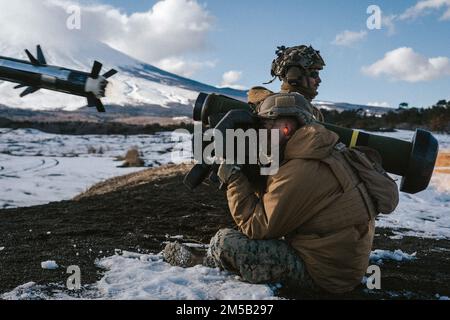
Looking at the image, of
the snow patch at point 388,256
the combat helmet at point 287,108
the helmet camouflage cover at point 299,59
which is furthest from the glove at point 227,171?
the snow patch at point 388,256

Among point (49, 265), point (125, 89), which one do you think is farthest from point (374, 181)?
point (125, 89)

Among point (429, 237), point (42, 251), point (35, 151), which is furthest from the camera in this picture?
point (35, 151)

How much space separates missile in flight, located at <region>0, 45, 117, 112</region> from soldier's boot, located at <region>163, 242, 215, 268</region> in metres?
1.30

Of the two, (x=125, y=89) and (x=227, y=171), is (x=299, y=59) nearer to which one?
(x=227, y=171)

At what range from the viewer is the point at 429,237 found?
585 centimetres

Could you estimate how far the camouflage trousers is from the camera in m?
2.97

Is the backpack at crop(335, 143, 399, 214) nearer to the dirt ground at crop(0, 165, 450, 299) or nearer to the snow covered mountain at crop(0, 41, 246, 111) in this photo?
the dirt ground at crop(0, 165, 450, 299)

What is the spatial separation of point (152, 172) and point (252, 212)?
824 cm

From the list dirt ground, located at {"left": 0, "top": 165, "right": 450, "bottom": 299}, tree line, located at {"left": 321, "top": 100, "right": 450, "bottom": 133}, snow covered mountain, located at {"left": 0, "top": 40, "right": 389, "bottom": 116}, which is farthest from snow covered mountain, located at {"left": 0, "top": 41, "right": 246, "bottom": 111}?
dirt ground, located at {"left": 0, "top": 165, "right": 450, "bottom": 299}

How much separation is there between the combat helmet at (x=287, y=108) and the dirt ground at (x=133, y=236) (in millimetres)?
1031

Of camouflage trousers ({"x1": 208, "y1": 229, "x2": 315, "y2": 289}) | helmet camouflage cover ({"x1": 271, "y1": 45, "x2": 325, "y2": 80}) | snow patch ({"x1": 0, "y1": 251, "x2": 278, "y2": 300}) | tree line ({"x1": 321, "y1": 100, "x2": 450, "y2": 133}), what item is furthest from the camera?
tree line ({"x1": 321, "y1": 100, "x2": 450, "y2": 133})

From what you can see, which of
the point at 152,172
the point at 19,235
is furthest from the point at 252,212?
the point at 152,172

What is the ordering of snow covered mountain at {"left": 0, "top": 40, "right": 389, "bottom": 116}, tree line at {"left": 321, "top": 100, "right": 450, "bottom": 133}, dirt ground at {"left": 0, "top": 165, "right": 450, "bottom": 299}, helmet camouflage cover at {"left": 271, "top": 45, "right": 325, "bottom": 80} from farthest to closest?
snow covered mountain at {"left": 0, "top": 40, "right": 389, "bottom": 116}
tree line at {"left": 321, "top": 100, "right": 450, "bottom": 133}
helmet camouflage cover at {"left": 271, "top": 45, "right": 325, "bottom": 80}
dirt ground at {"left": 0, "top": 165, "right": 450, "bottom": 299}

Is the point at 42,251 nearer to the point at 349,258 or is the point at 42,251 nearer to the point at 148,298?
the point at 148,298
